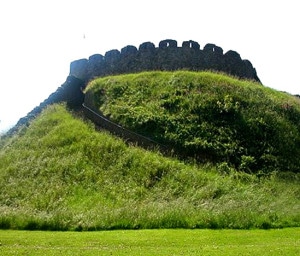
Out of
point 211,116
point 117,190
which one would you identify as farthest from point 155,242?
point 211,116

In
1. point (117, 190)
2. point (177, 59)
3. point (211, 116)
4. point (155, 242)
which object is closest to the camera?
point (155, 242)

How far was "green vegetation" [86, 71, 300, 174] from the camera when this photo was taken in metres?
30.1

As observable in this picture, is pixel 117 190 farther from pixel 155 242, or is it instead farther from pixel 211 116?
pixel 211 116

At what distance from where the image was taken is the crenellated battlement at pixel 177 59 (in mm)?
42812

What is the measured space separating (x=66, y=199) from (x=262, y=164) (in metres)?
13.3

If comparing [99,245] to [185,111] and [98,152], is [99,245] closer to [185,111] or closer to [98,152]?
[98,152]

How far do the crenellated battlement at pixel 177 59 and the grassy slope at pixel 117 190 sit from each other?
462 inches

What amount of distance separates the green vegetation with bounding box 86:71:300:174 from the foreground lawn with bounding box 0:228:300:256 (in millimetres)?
11536

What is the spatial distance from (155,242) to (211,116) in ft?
60.6

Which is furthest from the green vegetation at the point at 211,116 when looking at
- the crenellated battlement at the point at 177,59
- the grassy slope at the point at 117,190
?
the crenellated battlement at the point at 177,59

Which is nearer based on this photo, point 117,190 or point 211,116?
point 117,190

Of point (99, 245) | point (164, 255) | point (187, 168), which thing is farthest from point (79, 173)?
point (164, 255)

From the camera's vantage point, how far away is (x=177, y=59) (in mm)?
42906

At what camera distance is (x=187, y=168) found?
27453 mm
